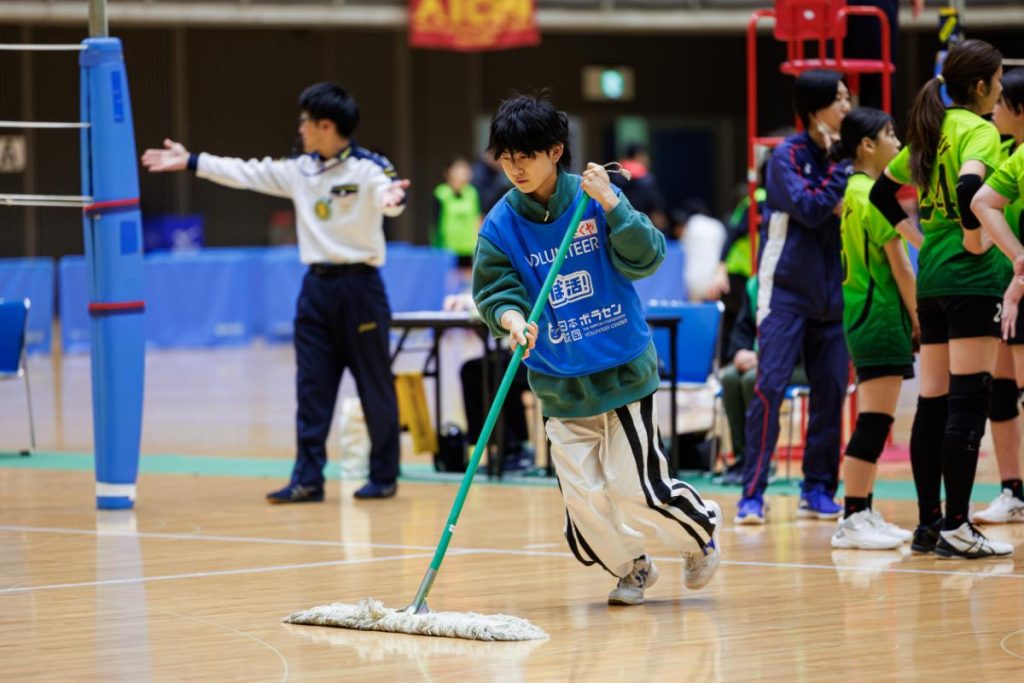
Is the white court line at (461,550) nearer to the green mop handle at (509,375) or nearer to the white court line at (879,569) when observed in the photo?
the white court line at (879,569)

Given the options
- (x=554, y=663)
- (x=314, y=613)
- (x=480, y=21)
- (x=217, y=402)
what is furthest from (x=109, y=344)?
(x=480, y=21)

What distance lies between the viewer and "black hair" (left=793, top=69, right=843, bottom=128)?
7.02 m

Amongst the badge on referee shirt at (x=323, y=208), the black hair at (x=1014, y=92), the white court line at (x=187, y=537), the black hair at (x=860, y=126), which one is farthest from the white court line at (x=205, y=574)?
the black hair at (x=1014, y=92)

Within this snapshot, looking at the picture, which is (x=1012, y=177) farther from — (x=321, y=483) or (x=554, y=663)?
(x=321, y=483)

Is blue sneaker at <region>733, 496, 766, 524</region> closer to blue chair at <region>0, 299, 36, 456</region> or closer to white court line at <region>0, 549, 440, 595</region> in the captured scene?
white court line at <region>0, 549, 440, 595</region>

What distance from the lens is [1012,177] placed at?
548cm

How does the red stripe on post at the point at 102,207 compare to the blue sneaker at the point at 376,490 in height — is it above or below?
above

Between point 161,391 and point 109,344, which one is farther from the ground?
point 109,344

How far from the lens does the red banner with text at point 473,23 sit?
793 inches

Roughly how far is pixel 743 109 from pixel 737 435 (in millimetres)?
19283

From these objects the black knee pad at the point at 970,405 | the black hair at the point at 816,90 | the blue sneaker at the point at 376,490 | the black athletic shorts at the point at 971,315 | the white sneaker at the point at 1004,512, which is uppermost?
the black hair at the point at 816,90

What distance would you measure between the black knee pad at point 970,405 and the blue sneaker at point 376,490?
314 centimetres

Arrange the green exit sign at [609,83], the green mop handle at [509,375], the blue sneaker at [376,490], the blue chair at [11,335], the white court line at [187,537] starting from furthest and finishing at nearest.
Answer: the green exit sign at [609,83] < the blue chair at [11,335] < the blue sneaker at [376,490] < the white court line at [187,537] < the green mop handle at [509,375]

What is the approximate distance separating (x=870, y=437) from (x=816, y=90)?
5.22ft
